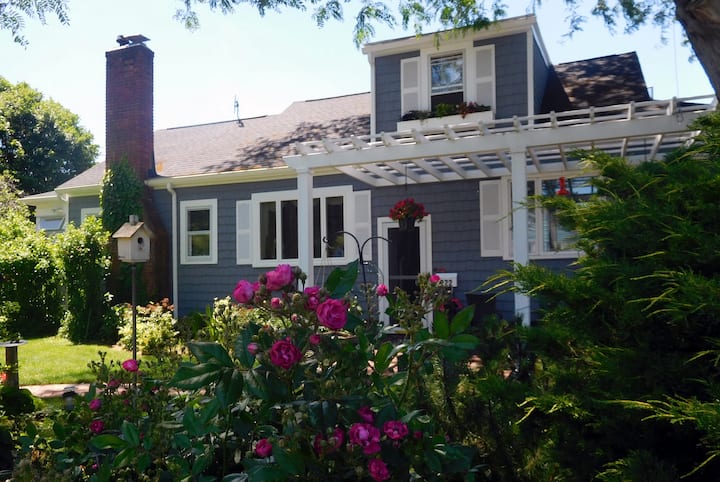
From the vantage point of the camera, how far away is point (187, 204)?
41.7ft

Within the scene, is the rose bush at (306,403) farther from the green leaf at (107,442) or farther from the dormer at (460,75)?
the dormer at (460,75)

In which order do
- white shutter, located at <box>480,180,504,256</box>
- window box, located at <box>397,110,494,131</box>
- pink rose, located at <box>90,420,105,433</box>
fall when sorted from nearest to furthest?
1. pink rose, located at <box>90,420,105,433</box>
2. white shutter, located at <box>480,180,504,256</box>
3. window box, located at <box>397,110,494,131</box>

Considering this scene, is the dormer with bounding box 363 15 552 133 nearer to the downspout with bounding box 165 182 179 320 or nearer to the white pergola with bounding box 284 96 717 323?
the white pergola with bounding box 284 96 717 323

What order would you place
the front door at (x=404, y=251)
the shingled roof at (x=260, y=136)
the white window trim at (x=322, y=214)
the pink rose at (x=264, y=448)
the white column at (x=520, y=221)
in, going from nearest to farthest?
the pink rose at (x=264, y=448), the white column at (x=520, y=221), the front door at (x=404, y=251), the white window trim at (x=322, y=214), the shingled roof at (x=260, y=136)

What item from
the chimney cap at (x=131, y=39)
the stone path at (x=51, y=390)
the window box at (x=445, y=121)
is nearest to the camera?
the stone path at (x=51, y=390)

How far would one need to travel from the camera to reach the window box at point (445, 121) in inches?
398

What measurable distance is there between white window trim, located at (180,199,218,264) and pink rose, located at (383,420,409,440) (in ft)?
36.8

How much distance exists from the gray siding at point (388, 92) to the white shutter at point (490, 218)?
2210 mm

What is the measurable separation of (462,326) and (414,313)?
28cm

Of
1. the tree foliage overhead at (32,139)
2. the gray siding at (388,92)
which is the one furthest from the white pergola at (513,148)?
the tree foliage overhead at (32,139)

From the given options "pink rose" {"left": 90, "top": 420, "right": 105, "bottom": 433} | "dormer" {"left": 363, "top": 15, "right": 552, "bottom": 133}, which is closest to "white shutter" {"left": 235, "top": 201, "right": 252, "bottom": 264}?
"dormer" {"left": 363, "top": 15, "right": 552, "bottom": 133}

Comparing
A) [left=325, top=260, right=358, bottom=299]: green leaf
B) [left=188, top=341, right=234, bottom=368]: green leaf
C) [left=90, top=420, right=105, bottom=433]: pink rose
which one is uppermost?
[left=325, top=260, right=358, bottom=299]: green leaf

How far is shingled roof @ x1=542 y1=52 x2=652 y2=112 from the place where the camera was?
10344 millimetres

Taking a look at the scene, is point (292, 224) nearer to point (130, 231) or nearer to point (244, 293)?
point (130, 231)
